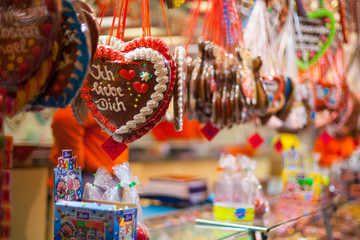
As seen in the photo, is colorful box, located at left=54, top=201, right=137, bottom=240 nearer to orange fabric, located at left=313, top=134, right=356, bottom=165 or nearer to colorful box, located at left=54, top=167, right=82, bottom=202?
colorful box, located at left=54, top=167, right=82, bottom=202

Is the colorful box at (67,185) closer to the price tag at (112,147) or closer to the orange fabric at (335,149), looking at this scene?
the price tag at (112,147)

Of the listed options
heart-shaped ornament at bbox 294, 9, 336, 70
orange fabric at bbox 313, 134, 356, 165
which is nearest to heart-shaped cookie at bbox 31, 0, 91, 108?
heart-shaped ornament at bbox 294, 9, 336, 70

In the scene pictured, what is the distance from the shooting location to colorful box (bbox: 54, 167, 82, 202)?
1.39 meters

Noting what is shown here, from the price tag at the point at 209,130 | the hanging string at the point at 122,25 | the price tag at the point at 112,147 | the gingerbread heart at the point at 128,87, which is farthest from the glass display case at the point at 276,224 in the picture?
the hanging string at the point at 122,25

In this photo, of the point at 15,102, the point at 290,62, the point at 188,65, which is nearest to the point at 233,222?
the point at 188,65

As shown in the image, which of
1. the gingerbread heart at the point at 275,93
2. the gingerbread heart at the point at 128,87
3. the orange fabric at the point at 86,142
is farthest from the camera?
the gingerbread heart at the point at 275,93

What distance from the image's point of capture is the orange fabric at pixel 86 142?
157 centimetres

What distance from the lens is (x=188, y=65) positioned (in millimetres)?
1868

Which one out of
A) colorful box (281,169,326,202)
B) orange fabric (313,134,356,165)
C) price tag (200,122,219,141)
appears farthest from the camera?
orange fabric (313,134,356,165)

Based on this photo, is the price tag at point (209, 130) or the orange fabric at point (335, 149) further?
the orange fabric at point (335, 149)

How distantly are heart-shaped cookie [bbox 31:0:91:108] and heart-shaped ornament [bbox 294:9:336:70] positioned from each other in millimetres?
2130

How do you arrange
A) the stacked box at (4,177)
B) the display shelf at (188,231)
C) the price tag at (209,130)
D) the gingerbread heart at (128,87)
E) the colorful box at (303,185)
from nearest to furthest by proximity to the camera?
the stacked box at (4,177) < the gingerbread heart at (128,87) < the display shelf at (188,231) < the price tag at (209,130) < the colorful box at (303,185)

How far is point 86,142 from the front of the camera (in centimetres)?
165

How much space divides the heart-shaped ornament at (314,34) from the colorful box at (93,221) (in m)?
1.96
